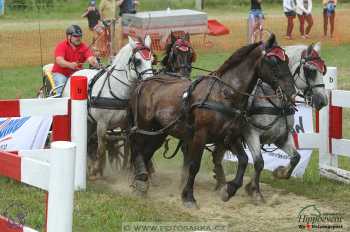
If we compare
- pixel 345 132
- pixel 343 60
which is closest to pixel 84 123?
pixel 345 132

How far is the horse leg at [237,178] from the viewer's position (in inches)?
332

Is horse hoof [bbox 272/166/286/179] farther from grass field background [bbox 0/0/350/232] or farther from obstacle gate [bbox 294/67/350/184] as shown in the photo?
obstacle gate [bbox 294/67/350/184]

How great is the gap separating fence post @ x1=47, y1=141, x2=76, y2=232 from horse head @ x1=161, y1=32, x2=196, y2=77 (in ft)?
19.6

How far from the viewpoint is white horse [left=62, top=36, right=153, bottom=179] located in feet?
31.8

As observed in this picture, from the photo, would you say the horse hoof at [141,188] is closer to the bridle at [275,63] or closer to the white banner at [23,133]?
the white banner at [23,133]

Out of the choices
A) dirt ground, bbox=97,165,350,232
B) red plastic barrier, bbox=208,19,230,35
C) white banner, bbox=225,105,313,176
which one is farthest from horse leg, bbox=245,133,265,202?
red plastic barrier, bbox=208,19,230,35

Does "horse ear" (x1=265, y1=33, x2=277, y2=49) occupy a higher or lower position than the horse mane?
higher

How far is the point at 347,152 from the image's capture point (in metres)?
9.80

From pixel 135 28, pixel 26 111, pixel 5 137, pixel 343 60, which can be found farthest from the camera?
pixel 135 28

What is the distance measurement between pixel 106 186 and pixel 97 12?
48.6ft

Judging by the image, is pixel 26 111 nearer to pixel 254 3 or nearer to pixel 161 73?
pixel 161 73

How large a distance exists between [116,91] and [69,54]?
156cm

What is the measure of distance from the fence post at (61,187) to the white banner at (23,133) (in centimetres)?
536

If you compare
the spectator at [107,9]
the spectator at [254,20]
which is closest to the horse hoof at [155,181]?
the spectator at [107,9]
